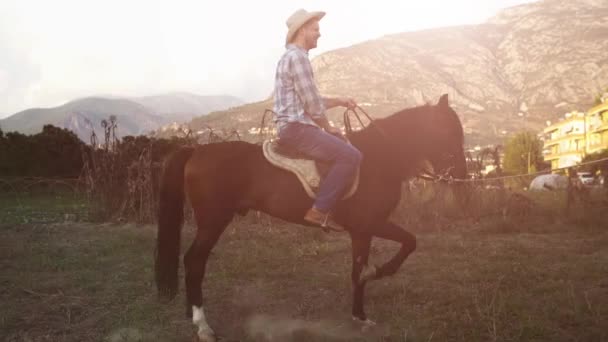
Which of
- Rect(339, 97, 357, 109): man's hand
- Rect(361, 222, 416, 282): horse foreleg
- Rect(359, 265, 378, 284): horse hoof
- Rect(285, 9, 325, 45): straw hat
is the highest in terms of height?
Rect(285, 9, 325, 45): straw hat

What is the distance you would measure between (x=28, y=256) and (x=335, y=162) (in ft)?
22.8

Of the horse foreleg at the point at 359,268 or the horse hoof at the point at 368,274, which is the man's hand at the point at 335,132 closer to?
the horse foreleg at the point at 359,268

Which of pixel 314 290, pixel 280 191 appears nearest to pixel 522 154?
pixel 314 290

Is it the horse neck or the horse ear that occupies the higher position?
the horse ear

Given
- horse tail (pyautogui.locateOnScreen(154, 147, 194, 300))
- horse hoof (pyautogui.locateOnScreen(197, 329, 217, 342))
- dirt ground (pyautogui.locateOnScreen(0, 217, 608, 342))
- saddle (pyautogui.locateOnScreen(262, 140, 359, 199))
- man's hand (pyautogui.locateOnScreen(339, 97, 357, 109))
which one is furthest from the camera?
man's hand (pyautogui.locateOnScreen(339, 97, 357, 109))

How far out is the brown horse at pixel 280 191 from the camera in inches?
203

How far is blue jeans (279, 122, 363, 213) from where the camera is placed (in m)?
4.90

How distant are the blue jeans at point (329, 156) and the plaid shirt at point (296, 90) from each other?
0.41ft

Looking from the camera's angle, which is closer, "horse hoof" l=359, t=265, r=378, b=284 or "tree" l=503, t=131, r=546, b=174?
"horse hoof" l=359, t=265, r=378, b=284

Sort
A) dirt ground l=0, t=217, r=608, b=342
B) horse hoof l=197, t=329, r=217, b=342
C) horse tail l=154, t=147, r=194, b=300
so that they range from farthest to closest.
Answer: horse tail l=154, t=147, r=194, b=300 → dirt ground l=0, t=217, r=608, b=342 → horse hoof l=197, t=329, r=217, b=342

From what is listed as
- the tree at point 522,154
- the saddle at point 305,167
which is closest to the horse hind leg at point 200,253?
the saddle at point 305,167

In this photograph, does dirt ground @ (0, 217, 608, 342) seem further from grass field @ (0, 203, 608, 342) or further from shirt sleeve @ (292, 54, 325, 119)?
shirt sleeve @ (292, 54, 325, 119)

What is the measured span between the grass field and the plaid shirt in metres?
2.35

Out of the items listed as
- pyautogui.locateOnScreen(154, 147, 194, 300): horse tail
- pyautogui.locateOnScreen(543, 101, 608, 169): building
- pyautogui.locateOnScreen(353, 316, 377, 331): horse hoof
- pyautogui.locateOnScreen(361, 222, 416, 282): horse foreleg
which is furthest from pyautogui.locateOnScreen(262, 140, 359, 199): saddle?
pyautogui.locateOnScreen(543, 101, 608, 169): building
